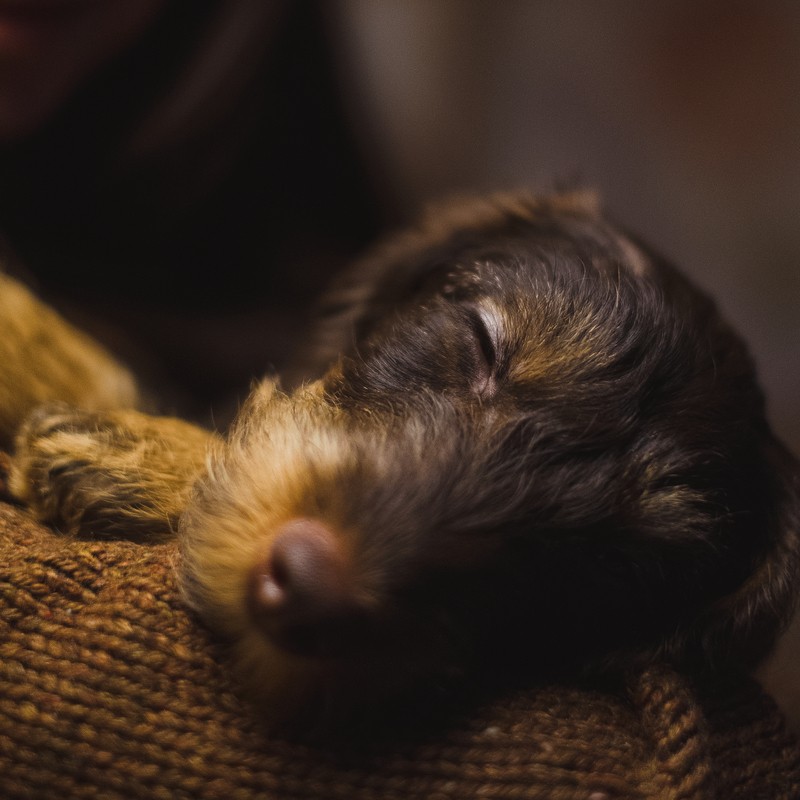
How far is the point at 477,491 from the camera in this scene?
1.29 meters

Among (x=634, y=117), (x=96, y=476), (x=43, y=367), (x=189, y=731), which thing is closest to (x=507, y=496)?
(x=189, y=731)

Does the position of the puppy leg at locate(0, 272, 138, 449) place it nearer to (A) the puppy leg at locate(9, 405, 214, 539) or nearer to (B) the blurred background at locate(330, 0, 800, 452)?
(A) the puppy leg at locate(9, 405, 214, 539)

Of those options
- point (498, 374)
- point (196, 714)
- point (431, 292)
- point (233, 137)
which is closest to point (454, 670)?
point (196, 714)

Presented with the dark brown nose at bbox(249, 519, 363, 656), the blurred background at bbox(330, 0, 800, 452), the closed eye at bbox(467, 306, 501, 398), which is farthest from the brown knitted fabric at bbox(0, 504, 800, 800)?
the blurred background at bbox(330, 0, 800, 452)

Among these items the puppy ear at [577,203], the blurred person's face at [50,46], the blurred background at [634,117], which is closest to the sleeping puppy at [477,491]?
the puppy ear at [577,203]

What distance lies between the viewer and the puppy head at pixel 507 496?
3.72 ft

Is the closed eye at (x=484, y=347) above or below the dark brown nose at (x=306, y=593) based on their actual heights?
above

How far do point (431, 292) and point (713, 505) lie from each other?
0.75 m

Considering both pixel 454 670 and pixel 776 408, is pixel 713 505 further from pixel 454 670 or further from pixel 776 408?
pixel 776 408

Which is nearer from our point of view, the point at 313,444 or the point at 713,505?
the point at 313,444

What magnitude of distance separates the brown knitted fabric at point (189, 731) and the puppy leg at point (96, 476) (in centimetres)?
13

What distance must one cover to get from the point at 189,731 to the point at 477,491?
54cm

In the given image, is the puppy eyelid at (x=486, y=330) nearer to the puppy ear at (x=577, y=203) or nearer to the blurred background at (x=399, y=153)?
the puppy ear at (x=577, y=203)

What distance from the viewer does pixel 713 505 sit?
58.8 inches
